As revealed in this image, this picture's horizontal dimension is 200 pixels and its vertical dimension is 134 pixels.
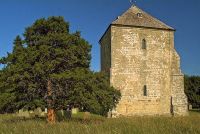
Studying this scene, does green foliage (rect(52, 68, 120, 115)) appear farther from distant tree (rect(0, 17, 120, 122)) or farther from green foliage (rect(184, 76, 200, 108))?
green foliage (rect(184, 76, 200, 108))

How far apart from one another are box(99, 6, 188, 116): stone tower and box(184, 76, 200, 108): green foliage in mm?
17010

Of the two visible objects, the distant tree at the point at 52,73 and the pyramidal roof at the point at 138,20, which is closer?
the distant tree at the point at 52,73

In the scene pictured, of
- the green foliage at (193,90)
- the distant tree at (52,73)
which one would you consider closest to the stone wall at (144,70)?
the distant tree at (52,73)

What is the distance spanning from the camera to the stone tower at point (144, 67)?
33.6m

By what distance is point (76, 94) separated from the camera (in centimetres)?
1767

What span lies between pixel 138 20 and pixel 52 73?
1875cm

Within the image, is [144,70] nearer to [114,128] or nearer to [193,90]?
[193,90]

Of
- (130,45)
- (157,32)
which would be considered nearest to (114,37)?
(130,45)

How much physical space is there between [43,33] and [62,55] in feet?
6.77

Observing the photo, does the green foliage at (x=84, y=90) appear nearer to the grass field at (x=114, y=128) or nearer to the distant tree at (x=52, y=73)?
the distant tree at (x=52, y=73)

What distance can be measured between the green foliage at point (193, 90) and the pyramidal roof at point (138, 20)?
18167 mm

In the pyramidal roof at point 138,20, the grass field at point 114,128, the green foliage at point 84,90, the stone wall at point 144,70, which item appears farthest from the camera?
the pyramidal roof at point 138,20

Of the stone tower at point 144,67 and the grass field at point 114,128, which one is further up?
the stone tower at point 144,67

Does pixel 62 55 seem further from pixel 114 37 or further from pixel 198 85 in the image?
pixel 198 85
